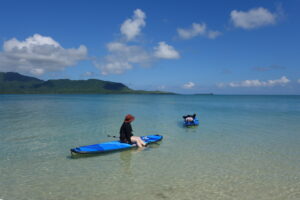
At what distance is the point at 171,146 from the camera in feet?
55.8

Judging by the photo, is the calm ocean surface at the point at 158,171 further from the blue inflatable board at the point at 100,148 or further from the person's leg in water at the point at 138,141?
the person's leg in water at the point at 138,141

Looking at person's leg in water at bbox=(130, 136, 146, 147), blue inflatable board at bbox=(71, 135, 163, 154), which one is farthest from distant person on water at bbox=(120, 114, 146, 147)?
blue inflatable board at bbox=(71, 135, 163, 154)

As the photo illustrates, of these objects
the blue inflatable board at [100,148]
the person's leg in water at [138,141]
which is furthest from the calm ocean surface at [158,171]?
the person's leg in water at [138,141]

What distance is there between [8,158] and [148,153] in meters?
8.81

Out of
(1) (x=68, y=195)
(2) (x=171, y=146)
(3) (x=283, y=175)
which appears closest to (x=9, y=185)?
(1) (x=68, y=195)

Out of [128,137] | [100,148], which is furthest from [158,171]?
[128,137]

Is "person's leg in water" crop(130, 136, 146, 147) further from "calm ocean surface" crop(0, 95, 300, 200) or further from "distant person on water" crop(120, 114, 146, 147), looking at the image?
"calm ocean surface" crop(0, 95, 300, 200)

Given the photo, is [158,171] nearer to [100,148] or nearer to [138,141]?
[138,141]

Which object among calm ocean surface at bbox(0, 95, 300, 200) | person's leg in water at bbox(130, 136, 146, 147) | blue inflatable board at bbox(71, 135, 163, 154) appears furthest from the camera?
person's leg in water at bbox(130, 136, 146, 147)

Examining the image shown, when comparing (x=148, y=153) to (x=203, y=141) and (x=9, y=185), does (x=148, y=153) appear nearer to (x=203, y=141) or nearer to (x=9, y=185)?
(x=203, y=141)

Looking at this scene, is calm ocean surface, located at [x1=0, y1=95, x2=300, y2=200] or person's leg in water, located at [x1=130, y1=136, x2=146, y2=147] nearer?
calm ocean surface, located at [x1=0, y1=95, x2=300, y2=200]

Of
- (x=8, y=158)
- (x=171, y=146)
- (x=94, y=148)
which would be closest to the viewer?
(x=8, y=158)

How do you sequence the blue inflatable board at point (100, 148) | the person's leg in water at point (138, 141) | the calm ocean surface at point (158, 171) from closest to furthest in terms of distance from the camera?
the calm ocean surface at point (158, 171), the blue inflatable board at point (100, 148), the person's leg in water at point (138, 141)

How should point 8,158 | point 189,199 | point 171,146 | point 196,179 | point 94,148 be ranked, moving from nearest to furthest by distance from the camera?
point 189,199, point 196,179, point 8,158, point 94,148, point 171,146
